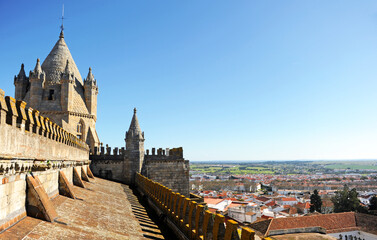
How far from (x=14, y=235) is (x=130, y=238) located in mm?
2932

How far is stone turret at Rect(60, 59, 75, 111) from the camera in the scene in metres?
26.1

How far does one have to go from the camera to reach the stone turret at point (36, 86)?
2562 cm

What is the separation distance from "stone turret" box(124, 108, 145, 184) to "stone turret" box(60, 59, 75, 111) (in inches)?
245

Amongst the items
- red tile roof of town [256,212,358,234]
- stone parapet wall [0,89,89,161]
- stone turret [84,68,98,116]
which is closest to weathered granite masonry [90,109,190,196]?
stone turret [84,68,98,116]

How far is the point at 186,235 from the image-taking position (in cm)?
862

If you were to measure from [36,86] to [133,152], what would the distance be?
10.9 meters

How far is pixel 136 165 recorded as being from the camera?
1002 inches

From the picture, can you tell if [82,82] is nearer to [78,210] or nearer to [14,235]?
[78,210]

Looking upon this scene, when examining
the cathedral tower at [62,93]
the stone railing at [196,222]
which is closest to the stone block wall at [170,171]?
the cathedral tower at [62,93]

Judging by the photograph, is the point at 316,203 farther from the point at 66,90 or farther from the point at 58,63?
the point at 58,63

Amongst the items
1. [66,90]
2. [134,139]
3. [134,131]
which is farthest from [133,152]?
[66,90]

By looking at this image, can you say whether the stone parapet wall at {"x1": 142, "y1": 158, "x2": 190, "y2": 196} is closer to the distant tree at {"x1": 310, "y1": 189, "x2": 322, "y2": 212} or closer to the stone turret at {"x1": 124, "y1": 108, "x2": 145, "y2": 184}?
the stone turret at {"x1": 124, "y1": 108, "x2": 145, "y2": 184}

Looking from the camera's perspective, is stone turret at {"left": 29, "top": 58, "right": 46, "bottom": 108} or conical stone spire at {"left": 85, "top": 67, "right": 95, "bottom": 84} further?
conical stone spire at {"left": 85, "top": 67, "right": 95, "bottom": 84}

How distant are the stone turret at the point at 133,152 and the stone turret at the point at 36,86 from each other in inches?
348
